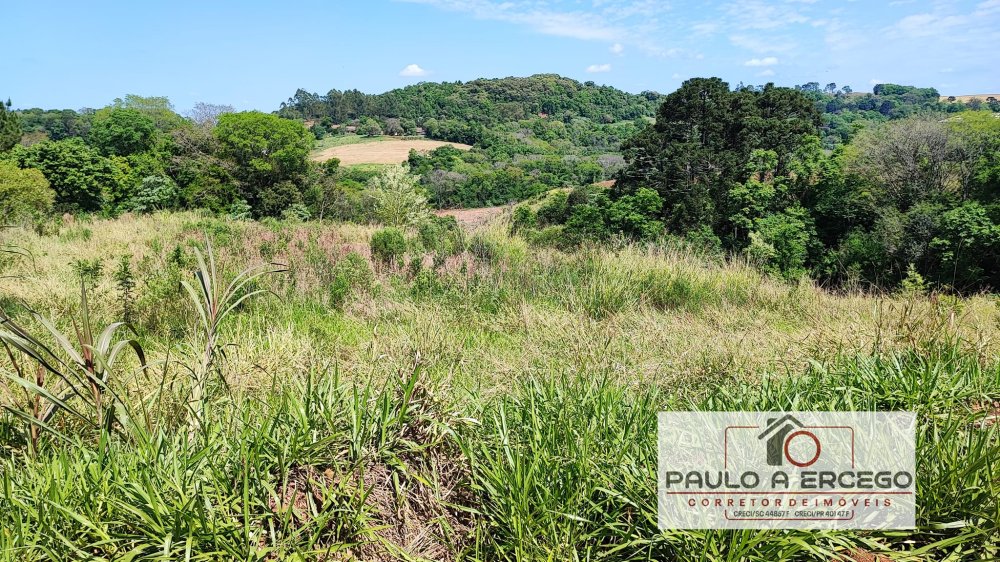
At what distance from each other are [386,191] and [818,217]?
23.2 m

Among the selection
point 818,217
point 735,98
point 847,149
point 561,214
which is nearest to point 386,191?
point 561,214

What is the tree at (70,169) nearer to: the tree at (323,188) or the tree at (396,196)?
the tree at (323,188)

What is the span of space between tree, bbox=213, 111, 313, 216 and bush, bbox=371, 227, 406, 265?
88.8ft

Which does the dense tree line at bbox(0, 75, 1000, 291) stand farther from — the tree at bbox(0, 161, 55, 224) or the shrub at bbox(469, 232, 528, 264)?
the shrub at bbox(469, 232, 528, 264)

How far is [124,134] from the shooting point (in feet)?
143

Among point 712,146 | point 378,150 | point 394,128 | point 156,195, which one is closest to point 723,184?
point 712,146

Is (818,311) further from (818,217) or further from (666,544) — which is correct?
(818,217)

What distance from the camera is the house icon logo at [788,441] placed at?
2.33m

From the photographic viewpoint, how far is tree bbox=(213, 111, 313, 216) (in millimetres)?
34969

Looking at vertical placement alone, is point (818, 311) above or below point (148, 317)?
below

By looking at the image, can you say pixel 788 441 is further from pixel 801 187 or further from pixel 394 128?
pixel 394 128

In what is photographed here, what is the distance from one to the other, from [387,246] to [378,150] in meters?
68.2

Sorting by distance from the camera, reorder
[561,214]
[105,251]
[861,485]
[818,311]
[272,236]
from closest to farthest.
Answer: [861,485], [818,311], [105,251], [272,236], [561,214]

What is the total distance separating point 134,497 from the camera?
6.38ft
